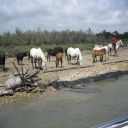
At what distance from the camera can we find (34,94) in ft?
53.5

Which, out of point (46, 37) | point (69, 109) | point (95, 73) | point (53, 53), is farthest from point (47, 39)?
point (69, 109)

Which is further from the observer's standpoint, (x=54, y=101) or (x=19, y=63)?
(x=19, y=63)

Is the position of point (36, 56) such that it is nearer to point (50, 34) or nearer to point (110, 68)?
point (110, 68)

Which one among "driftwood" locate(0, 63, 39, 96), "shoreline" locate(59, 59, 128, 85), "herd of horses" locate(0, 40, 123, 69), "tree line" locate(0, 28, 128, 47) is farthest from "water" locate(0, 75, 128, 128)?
"tree line" locate(0, 28, 128, 47)

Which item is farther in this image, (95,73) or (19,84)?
(95,73)

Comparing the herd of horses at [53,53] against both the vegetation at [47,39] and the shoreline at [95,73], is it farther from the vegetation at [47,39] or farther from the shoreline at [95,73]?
the vegetation at [47,39]

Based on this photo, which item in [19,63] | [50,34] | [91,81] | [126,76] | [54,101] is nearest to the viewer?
[54,101]

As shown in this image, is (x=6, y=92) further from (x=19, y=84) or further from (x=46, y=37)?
(x=46, y=37)

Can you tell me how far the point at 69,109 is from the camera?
44.5 feet

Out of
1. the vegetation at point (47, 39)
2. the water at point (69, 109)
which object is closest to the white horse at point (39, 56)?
the water at point (69, 109)

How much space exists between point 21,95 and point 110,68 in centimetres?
907

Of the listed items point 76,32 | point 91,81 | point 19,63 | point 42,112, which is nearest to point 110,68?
point 91,81

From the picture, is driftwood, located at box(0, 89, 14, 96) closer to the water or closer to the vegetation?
the water

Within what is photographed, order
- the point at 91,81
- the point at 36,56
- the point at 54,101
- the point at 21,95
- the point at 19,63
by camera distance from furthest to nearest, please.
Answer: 1. the point at 19,63
2. the point at 36,56
3. the point at 91,81
4. the point at 21,95
5. the point at 54,101
